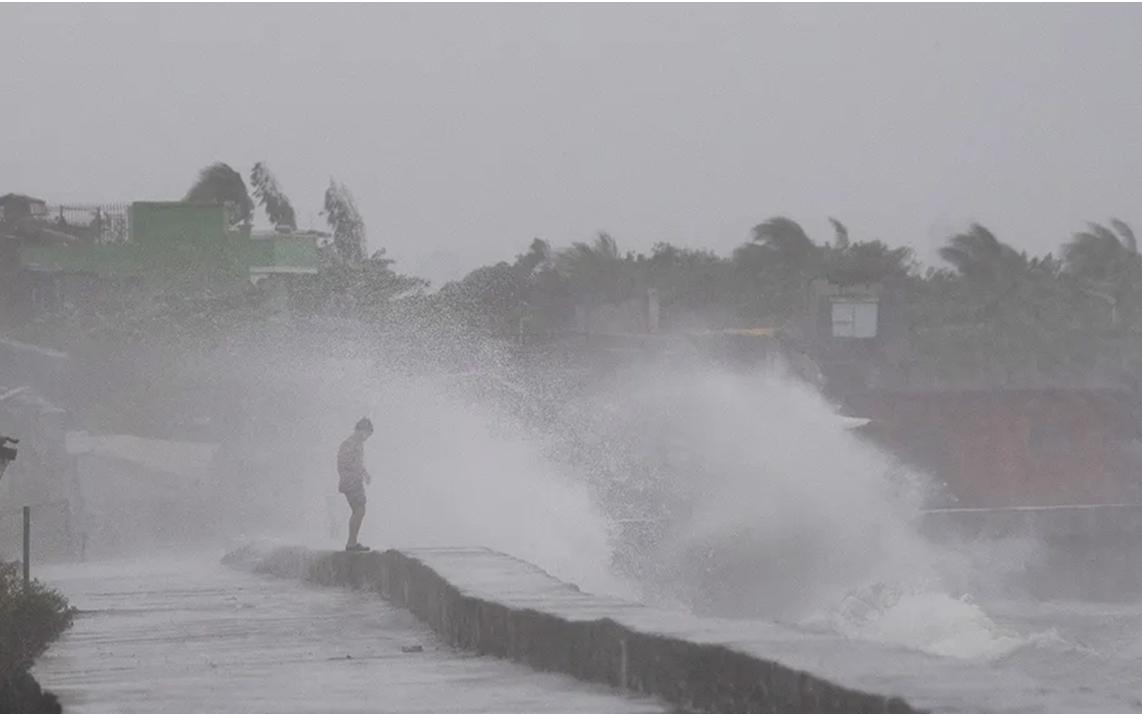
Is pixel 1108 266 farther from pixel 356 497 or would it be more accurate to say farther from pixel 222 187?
pixel 356 497

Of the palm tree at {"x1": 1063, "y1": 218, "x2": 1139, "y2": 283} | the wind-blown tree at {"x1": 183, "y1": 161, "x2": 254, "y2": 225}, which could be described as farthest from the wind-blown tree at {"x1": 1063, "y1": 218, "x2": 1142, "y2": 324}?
the wind-blown tree at {"x1": 183, "y1": 161, "x2": 254, "y2": 225}

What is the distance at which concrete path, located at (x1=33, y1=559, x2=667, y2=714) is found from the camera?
27.7 ft

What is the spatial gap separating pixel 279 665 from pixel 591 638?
6.77 feet

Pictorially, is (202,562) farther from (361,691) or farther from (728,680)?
(728,680)

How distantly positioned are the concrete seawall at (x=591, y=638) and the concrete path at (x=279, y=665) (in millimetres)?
99

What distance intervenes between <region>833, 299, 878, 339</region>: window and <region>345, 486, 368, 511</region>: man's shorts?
184 ft

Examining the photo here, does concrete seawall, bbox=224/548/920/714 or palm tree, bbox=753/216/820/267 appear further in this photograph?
palm tree, bbox=753/216/820/267

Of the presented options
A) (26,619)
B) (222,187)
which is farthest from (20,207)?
→ (26,619)

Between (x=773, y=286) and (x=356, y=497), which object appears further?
(x=773, y=286)

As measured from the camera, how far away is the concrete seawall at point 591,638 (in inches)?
266

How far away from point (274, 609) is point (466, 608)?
4.02 metres

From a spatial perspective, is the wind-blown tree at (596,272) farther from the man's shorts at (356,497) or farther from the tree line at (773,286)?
the man's shorts at (356,497)

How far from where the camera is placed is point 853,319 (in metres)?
76.0

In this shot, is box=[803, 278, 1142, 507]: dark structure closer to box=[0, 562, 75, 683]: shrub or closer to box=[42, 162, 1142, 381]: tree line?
box=[42, 162, 1142, 381]: tree line
